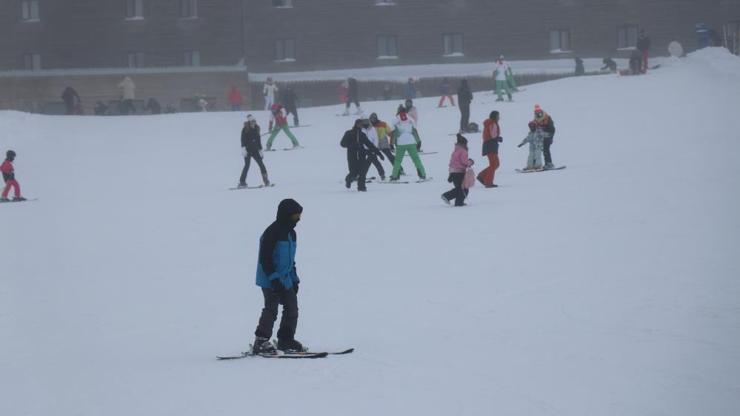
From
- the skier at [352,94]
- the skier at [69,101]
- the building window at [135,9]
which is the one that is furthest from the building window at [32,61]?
the skier at [352,94]

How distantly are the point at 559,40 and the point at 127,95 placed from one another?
68.2 feet

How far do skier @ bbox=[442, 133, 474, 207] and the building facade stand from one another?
140 feet

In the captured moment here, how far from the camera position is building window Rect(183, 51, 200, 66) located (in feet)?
212

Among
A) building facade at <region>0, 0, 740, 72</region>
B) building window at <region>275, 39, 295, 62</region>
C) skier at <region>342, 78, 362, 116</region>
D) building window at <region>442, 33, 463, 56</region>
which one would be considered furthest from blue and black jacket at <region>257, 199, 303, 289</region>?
building window at <region>442, 33, 463, 56</region>

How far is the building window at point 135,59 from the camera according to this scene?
2542 inches

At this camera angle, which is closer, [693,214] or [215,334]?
[215,334]

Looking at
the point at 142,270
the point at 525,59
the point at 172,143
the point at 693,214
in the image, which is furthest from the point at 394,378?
the point at 525,59

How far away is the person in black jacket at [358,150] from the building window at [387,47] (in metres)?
39.5

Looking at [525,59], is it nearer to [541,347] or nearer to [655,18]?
[655,18]

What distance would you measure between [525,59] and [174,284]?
49606 millimetres

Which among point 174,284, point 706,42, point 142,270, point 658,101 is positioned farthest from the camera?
point 706,42

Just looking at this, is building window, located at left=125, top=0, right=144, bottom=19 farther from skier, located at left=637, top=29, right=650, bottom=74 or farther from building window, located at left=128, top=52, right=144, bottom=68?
skier, located at left=637, top=29, right=650, bottom=74

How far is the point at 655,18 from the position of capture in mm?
62688

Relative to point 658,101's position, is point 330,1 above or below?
above
